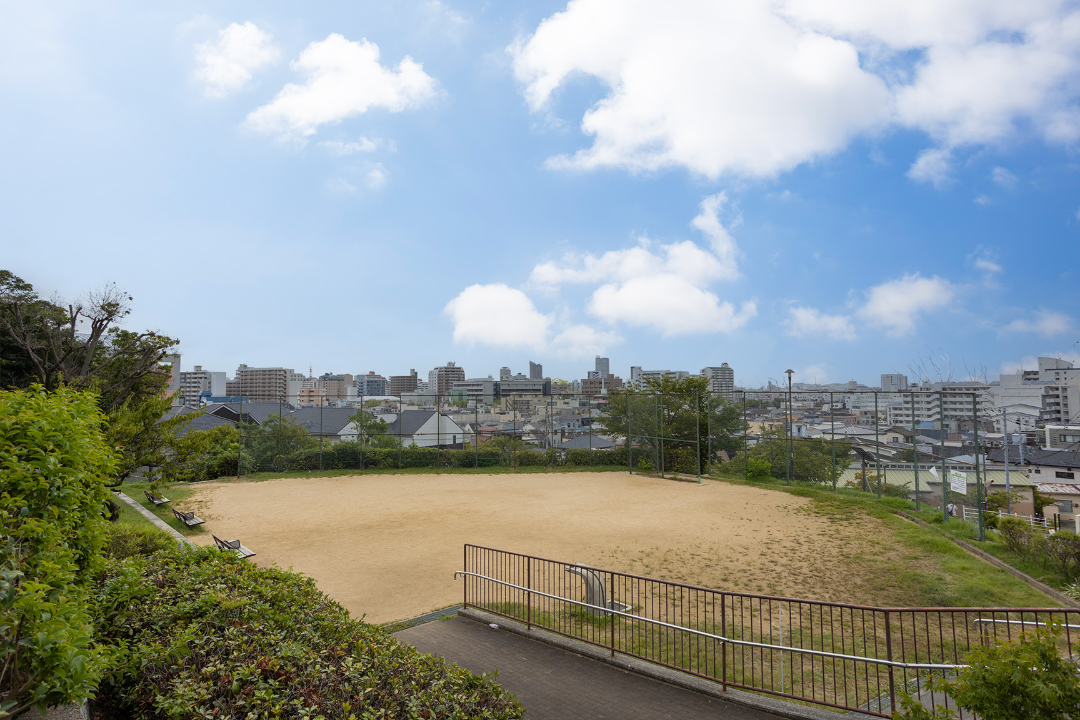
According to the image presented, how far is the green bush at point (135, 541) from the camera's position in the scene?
811 cm

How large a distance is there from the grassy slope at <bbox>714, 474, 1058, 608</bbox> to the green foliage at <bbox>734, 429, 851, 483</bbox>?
4.14m

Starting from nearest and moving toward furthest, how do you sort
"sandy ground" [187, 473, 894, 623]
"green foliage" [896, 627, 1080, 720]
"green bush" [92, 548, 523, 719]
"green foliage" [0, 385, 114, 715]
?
"green foliage" [0, 385, 114, 715] → "green foliage" [896, 627, 1080, 720] → "green bush" [92, 548, 523, 719] → "sandy ground" [187, 473, 894, 623]

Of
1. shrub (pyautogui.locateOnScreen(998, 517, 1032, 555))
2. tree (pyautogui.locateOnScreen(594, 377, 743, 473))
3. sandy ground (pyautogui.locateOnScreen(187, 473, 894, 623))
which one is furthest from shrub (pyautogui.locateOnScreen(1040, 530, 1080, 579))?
tree (pyautogui.locateOnScreen(594, 377, 743, 473))

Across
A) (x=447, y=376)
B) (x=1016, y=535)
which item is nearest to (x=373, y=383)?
(x=447, y=376)

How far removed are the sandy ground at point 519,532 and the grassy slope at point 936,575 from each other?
66 cm

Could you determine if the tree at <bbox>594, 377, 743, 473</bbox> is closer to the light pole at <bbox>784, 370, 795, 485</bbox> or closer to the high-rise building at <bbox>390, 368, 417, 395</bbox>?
the light pole at <bbox>784, 370, 795, 485</bbox>

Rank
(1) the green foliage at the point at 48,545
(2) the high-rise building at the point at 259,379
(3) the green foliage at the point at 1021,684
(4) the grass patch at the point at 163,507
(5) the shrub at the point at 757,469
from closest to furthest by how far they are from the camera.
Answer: (1) the green foliage at the point at 48,545 → (3) the green foliage at the point at 1021,684 → (4) the grass patch at the point at 163,507 → (5) the shrub at the point at 757,469 → (2) the high-rise building at the point at 259,379

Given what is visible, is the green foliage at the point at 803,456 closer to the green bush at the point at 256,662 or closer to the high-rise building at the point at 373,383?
the green bush at the point at 256,662

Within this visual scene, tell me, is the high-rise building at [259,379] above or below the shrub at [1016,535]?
above

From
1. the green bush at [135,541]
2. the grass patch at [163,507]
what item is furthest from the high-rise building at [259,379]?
the green bush at [135,541]

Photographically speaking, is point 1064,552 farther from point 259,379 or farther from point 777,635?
point 259,379

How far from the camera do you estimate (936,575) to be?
380 inches

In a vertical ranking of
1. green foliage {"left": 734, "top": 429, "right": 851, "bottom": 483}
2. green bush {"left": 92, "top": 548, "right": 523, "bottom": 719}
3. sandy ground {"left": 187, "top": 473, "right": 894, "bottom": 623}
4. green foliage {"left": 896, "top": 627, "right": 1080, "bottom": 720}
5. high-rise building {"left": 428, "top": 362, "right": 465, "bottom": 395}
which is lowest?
sandy ground {"left": 187, "top": 473, "right": 894, "bottom": 623}

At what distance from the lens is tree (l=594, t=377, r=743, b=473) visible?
2334cm
